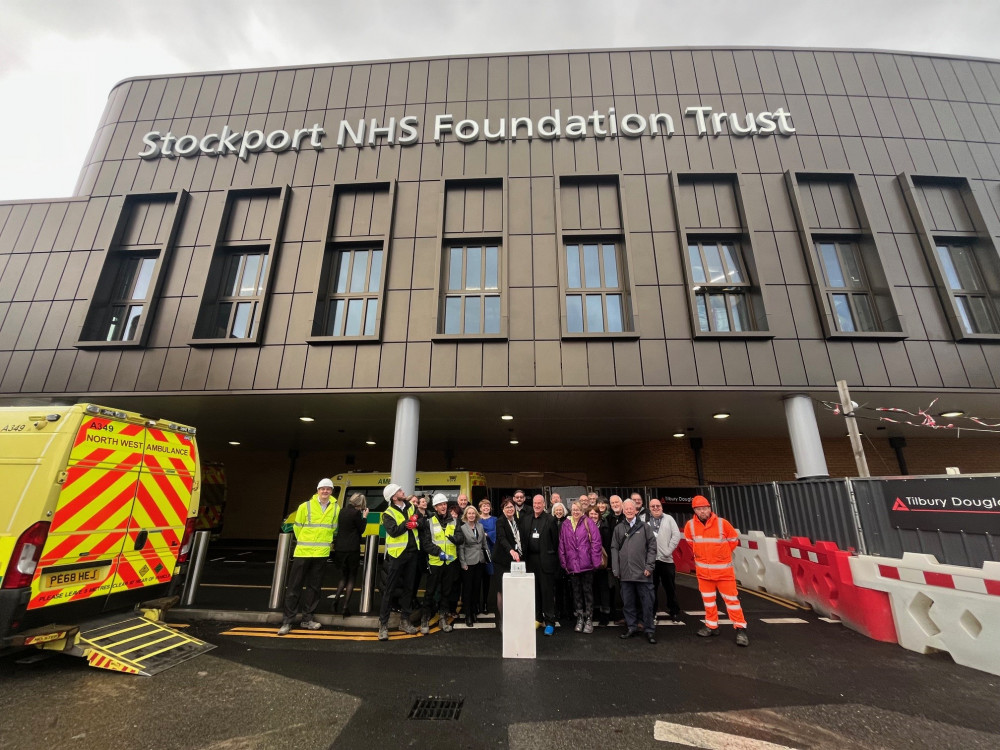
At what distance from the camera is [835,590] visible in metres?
5.91

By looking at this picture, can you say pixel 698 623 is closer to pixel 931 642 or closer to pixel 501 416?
pixel 931 642

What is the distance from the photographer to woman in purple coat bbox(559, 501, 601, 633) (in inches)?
222

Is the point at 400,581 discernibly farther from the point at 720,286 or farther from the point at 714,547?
the point at 720,286

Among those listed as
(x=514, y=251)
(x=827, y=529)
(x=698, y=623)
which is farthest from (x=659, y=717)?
(x=514, y=251)

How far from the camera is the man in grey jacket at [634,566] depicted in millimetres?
5246

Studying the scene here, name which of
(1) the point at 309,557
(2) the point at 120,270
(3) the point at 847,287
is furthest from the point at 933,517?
(2) the point at 120,270

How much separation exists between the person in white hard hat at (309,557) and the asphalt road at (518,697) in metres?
0.54

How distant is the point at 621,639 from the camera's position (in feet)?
17.2

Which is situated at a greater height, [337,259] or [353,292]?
[337,259]

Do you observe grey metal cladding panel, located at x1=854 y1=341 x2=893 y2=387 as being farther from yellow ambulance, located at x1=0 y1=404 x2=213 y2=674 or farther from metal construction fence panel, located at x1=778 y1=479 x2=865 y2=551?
yellow ambulance, located at x1=0 y1=404 x2=213 y2=674

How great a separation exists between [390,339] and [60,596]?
645 cm

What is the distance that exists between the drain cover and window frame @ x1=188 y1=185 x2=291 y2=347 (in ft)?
28.1

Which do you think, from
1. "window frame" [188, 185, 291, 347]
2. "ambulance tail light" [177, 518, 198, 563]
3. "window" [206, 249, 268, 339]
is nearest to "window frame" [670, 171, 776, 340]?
"ambulance tail light" [177, 518, 198, 563]

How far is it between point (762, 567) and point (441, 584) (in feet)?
21.3
